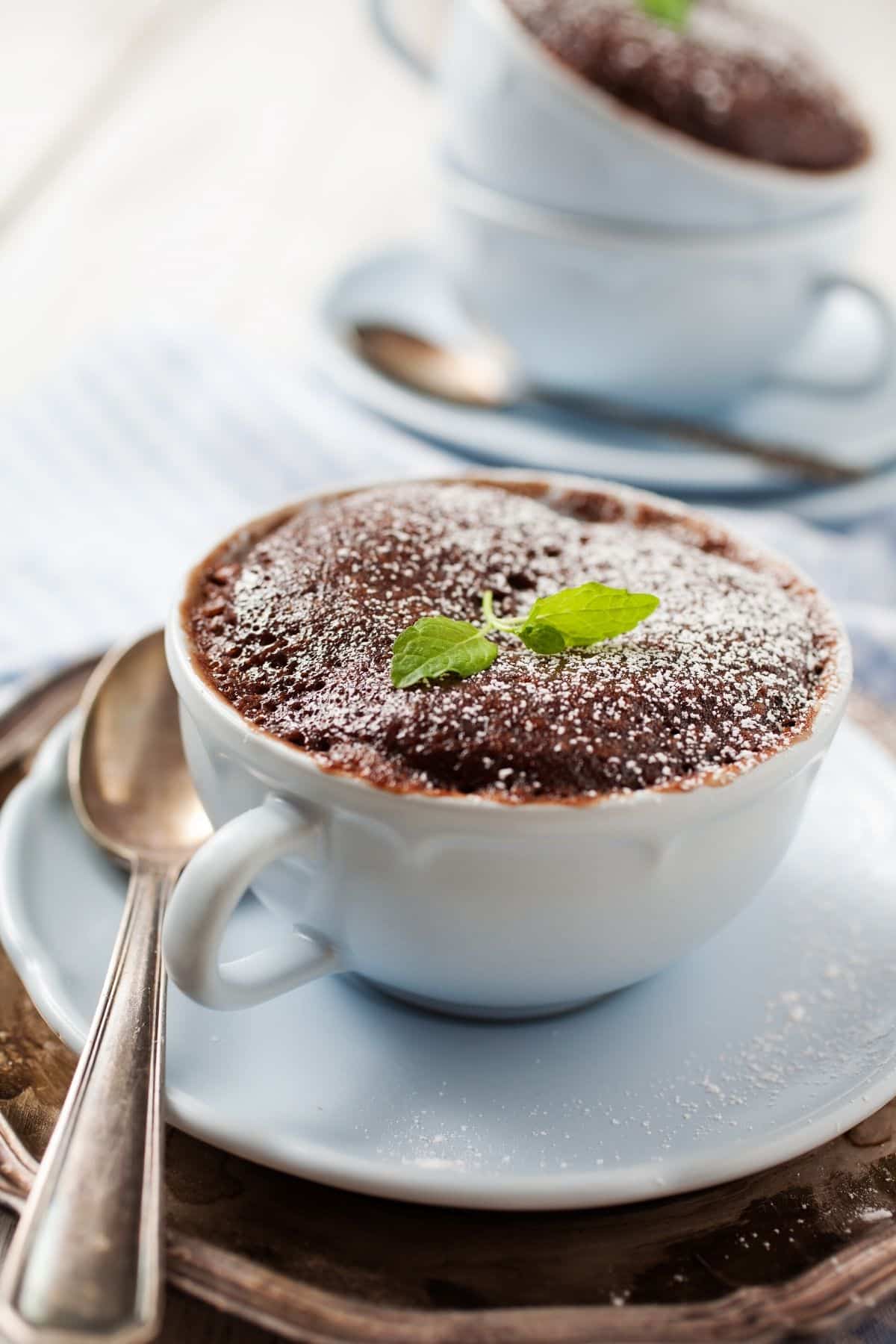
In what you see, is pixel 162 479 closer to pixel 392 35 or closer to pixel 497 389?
pixel 497 389

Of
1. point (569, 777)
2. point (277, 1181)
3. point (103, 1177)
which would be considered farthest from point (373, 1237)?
point (569, 777)

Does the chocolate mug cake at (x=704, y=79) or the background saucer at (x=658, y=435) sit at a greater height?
the chocolate mug cake at (x=704, y=79)

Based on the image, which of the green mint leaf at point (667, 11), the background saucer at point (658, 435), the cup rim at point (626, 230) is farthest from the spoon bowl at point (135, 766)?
the green mint leaf at point (667, 11)

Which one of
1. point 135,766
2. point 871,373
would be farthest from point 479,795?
point 871,373

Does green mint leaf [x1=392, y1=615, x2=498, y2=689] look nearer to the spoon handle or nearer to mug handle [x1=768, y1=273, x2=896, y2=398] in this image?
the spoon handle

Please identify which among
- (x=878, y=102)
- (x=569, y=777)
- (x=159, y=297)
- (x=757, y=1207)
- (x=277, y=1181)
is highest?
(x=878, y=102)

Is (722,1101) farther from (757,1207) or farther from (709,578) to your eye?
(709,578)

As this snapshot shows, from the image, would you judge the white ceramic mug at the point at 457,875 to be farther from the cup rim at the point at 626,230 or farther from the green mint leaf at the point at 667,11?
the green mint leaf at the point at 667,11
